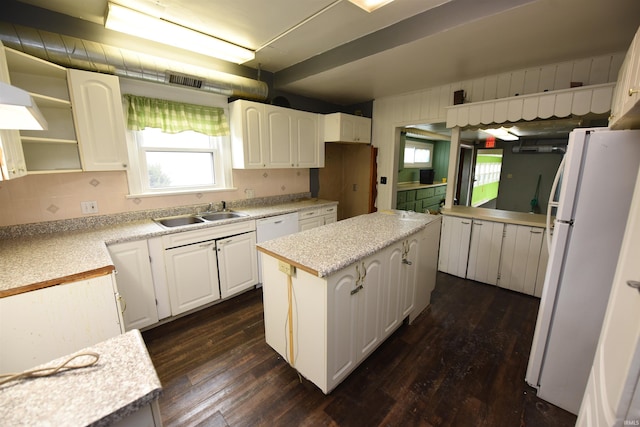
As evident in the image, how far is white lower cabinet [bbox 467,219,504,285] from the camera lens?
9.41ft

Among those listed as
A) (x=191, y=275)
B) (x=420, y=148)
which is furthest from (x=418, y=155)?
(x=191, y=275)

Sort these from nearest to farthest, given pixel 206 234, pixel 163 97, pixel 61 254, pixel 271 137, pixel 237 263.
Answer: pixel 61 254, pixel 206 234, pixel 163 97, pixel 237 263, pixel 271 137

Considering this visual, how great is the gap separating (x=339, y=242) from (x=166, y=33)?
2.17 m

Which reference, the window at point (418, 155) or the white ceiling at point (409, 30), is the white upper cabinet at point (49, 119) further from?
the window at point (418, 155)

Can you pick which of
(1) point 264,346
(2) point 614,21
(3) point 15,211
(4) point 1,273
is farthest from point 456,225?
(3) point 15,211

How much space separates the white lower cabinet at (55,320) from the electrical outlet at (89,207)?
1144mm

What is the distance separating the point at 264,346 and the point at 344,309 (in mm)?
930

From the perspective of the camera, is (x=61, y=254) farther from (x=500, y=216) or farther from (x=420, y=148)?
(x=420, y=148)

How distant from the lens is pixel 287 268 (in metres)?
1.53

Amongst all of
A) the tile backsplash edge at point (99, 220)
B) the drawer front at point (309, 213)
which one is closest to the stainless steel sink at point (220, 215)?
the tile backsplash edge at point (99, 220)

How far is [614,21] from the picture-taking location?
1777mm

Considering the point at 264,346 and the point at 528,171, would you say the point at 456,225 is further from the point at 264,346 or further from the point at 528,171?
the point at 528,171

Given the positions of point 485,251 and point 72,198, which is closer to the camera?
point 72,198

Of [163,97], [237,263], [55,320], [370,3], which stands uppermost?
[370,3]
